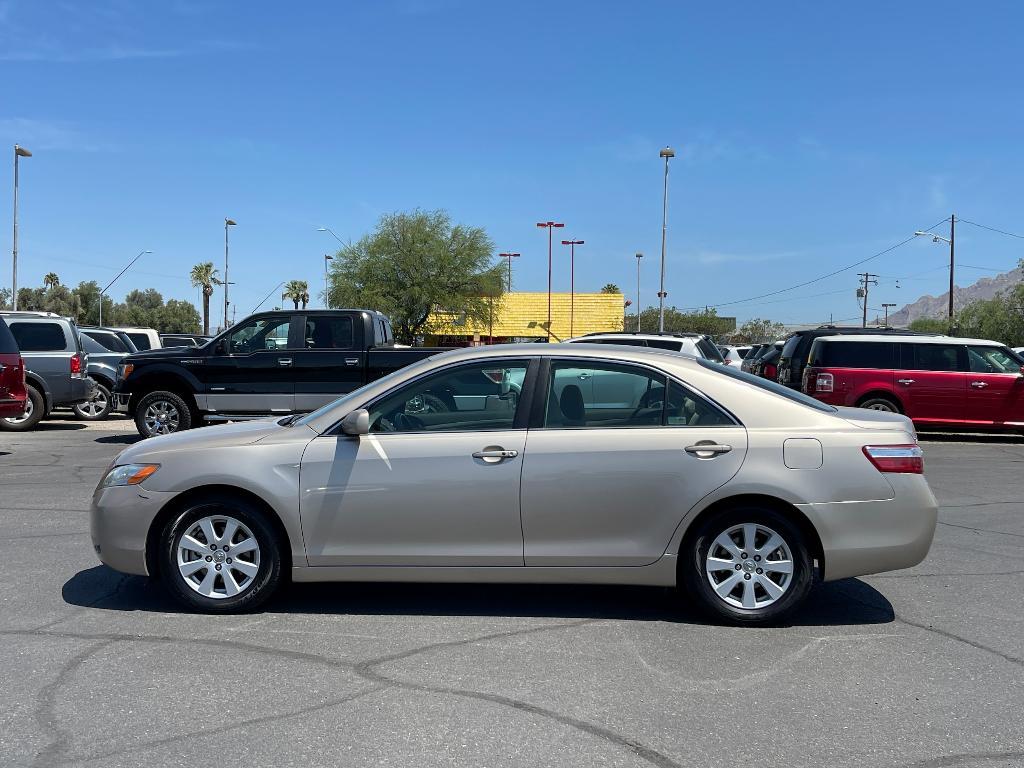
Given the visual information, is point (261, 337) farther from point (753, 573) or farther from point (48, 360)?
point (753, 573)

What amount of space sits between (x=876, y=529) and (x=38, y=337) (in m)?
15.3

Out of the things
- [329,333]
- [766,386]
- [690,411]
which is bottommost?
[690,411]

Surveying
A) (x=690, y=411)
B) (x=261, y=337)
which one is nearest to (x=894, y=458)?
(x=690, y=411)

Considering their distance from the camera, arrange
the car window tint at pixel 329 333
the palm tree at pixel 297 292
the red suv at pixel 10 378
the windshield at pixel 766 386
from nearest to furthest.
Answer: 1. the windshield at pixel 766 386
2. the red suv at pixel 10 378
3. the car window tint at pixel 329 333
4. the palm tree at pixel 297 292

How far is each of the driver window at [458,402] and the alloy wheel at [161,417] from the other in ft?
32.0

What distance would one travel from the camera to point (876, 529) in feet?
17.6

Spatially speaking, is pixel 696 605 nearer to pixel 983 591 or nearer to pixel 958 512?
pixel 983 591

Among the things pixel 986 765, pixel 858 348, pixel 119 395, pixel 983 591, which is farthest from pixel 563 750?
pixel 858 348

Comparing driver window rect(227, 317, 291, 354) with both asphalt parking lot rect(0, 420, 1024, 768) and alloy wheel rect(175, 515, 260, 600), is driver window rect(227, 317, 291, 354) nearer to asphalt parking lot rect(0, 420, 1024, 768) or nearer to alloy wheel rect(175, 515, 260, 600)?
asphalt parking lot rect(0, 420, 1024, 768)

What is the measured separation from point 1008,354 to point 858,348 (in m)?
2.71

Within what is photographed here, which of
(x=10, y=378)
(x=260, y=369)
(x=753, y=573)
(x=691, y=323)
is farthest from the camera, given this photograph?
(x=691, y=323)

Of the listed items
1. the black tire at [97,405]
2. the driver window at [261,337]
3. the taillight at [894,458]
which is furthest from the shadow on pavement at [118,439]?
the taillight at [894,458]

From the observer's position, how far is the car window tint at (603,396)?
5.50m

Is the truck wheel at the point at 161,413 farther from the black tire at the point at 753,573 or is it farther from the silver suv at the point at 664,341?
the black tire at the point at 753,573
